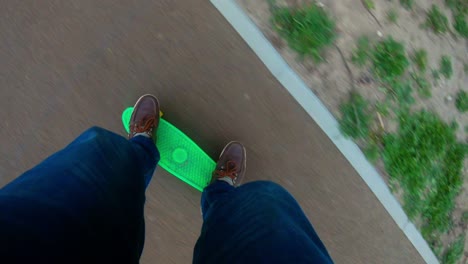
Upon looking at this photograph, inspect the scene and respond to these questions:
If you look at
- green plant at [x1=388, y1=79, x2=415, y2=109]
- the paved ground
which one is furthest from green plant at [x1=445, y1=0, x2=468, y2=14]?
the paved ground

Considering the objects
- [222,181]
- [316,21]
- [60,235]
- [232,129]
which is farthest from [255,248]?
[316,21]

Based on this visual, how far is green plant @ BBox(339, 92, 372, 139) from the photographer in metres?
1.75

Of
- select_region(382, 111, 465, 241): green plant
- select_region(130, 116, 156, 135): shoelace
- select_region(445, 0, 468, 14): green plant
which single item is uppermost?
select_region(130, 116, 156, 135): shoelace

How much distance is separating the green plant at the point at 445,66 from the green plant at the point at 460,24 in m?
0.14

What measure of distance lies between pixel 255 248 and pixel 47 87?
1.26 meters

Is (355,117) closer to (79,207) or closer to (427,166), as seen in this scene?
(427,166)

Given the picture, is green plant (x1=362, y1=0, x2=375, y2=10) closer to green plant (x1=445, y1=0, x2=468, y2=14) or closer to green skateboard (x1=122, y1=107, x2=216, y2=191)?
green plant (x1=445, y1=0, x2=468, y2=14)

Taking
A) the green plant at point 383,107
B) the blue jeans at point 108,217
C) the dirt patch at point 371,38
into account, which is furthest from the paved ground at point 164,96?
the blue jeans at point 108,217

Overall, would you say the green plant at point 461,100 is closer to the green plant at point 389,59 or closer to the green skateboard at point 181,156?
the green plant at point 389,59

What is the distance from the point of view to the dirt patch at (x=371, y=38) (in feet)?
5.59

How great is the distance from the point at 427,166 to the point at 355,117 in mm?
436

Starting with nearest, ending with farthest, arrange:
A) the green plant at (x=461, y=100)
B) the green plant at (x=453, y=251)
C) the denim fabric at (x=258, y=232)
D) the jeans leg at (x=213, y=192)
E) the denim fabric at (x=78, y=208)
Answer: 1. the denim fabric at (x=78, y=208)
2. the denim fabric at (x=258, y=232)
3. the jeans leg at (x=213, y=192)
4. the green plant at (x=461, y=100)
5. the green plant at (x=453, y=251)

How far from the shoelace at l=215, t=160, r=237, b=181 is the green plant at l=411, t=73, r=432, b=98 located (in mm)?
969

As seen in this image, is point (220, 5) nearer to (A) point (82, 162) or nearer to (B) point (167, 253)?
(A) point (82, 162)
